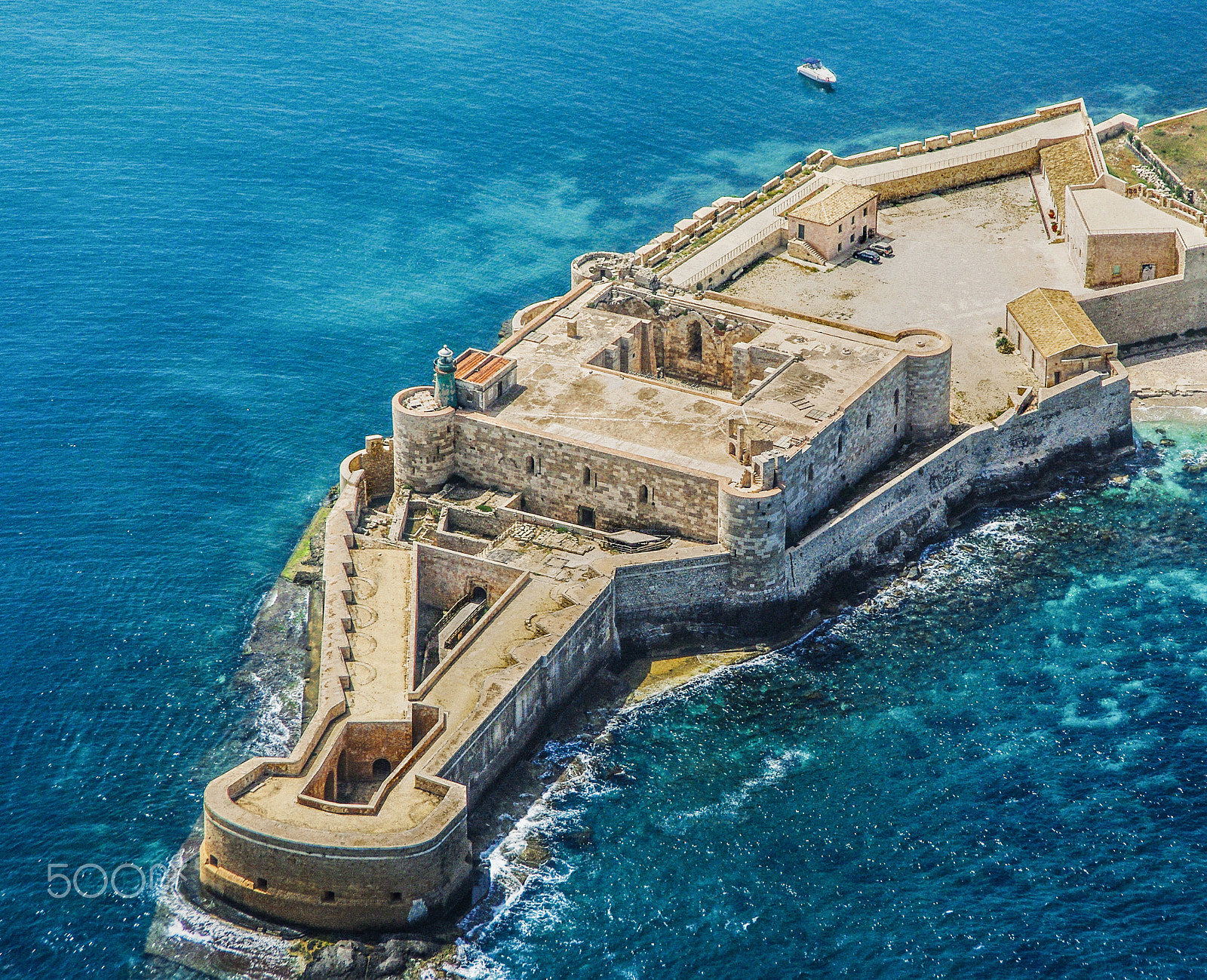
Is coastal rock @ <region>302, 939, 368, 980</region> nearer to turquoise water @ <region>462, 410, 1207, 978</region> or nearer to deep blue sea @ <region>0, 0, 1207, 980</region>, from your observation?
turquoise water @ <region>462, 410, 1207, 978</region>

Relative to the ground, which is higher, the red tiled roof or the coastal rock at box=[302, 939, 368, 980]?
the red tiled roof

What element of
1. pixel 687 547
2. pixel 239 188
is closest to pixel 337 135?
pixel 239 188

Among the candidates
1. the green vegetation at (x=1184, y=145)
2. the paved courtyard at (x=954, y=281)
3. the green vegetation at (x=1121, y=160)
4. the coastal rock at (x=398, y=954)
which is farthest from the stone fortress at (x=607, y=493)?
the green vegetation at (x=1184, y=145)

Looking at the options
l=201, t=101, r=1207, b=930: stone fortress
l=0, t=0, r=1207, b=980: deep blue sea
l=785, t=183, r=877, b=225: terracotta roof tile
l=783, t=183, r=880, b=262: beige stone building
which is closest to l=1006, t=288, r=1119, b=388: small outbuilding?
l=201, t=101, r=1207, b=930: stone fortress

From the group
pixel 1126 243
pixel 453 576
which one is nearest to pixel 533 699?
pixel 453 576

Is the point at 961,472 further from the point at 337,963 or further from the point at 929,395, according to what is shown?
the point at 337,963

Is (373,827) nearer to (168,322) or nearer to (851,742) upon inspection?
(851,742)

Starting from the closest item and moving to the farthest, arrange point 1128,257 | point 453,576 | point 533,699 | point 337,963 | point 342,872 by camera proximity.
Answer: point 337,963 → point 342,872 → point 533,699 → point 453,576 → point 1128,257
